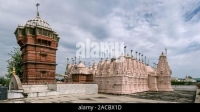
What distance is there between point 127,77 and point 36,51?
16443 mm

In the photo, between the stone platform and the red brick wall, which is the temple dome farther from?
the stone platform

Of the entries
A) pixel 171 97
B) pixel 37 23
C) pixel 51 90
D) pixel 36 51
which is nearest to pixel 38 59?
pixel 36 51

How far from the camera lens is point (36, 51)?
24500 mm

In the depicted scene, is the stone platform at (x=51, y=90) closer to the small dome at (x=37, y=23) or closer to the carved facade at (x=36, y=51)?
the carved facade at (x=36, y=51)

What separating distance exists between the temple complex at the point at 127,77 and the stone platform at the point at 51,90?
11.6 feet

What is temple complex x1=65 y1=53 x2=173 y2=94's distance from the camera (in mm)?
29234

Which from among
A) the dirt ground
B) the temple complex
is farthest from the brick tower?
the dirt ground

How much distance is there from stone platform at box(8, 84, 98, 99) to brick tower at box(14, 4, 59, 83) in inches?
83.3

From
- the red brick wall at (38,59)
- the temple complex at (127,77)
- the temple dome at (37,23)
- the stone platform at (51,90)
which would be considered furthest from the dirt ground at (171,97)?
the temple dome at (37,23)

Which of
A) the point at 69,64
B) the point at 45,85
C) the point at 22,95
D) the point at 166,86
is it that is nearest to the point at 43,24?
the point at 45,85

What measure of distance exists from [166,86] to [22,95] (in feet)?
111

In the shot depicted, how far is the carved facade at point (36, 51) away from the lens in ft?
78.0

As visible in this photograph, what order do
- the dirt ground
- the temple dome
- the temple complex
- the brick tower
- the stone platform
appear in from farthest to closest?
the temple complex, the temple dome, the brick tower, the dirt ground, the stone platform

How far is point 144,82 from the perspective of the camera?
38.6 metres
